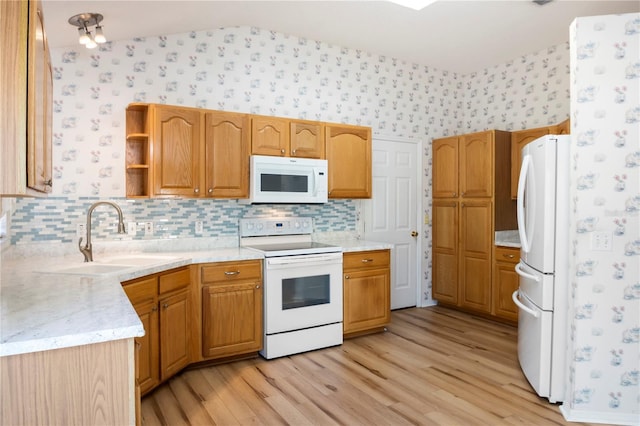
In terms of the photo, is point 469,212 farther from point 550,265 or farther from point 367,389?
point 367,389

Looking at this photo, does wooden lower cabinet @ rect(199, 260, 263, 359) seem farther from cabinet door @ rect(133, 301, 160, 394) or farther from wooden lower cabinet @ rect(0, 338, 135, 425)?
wooden lower cabinet @ rect(0, 338, 135, 425)

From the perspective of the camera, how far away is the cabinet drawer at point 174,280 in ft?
9.33

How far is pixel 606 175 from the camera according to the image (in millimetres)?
2518

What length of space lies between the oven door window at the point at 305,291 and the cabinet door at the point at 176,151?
1.07m

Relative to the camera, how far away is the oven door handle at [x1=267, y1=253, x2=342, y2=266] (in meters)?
3.44

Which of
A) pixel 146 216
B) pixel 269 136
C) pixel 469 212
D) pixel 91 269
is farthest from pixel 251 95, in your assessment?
pixel 469 212

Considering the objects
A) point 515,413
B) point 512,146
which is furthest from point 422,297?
point 515,413

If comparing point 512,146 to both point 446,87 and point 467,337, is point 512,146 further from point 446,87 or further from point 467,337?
point 467,337

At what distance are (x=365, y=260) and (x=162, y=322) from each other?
1.88m

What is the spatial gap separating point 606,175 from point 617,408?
54.2 inches

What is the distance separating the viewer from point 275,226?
4055 millimetres

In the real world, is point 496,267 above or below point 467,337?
above

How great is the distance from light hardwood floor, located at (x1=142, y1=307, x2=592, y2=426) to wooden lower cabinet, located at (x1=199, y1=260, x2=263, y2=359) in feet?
0.52

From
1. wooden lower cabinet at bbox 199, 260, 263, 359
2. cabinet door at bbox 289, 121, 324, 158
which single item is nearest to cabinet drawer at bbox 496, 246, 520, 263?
cabinet door at bbox 289, 121, 324, 158
